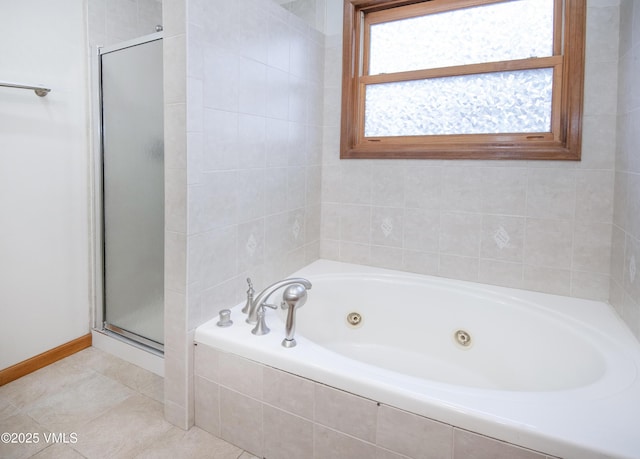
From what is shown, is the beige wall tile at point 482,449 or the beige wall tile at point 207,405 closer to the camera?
the beige wall tile at point 482,449

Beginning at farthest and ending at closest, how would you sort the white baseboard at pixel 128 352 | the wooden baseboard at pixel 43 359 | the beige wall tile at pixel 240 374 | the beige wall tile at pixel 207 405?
1. the white baseboard at pixel 128 352
2. the wooden baseboard at pixel 43 359
3. the beige wall tile at pixel 207 405
4. the beige wall tile at pixel 240 374

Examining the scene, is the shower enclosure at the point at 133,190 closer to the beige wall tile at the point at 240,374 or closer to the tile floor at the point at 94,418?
the tile floor at the point at 94,418

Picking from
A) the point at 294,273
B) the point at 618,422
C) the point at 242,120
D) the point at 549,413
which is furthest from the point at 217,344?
the point at 618,422

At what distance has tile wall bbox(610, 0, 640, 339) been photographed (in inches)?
60.3

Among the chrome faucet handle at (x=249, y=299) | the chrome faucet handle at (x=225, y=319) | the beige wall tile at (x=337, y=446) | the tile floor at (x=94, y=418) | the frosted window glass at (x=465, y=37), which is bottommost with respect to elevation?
the tile floor at (x=94, y=418)

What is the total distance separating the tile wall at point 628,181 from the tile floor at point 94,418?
1671 millimetres

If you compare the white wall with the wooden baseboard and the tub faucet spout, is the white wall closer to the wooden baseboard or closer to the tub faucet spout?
the wooden baseboard

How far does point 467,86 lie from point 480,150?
359 mm

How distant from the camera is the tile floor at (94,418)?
151 cm

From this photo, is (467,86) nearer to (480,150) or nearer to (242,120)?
(480,150)

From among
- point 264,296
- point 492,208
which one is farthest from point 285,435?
point 492,208

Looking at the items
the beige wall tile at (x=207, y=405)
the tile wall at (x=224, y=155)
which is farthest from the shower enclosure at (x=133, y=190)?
the beige wall tile at (x=207, y=405)

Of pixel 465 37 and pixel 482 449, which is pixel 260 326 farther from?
pixel 465 37

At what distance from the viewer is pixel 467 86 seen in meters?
2.09
